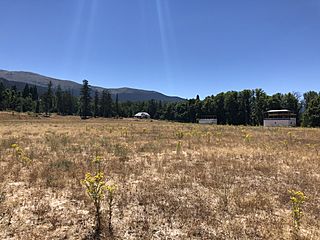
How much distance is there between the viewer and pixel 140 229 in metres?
5.36

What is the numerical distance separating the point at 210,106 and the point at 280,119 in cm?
2815

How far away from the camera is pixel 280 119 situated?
64875 mm

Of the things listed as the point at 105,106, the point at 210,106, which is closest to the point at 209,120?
the point at 210,106

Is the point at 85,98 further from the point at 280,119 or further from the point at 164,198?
the point at 164,198

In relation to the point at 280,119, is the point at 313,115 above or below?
above

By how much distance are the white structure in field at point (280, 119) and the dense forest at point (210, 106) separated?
3.08 metres

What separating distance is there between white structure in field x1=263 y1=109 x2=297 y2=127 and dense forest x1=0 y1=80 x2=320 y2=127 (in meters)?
3.08

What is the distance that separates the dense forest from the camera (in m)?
79.6

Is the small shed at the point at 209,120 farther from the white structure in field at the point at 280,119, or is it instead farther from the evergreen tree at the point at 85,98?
the evergreen tree at the point at 85,98

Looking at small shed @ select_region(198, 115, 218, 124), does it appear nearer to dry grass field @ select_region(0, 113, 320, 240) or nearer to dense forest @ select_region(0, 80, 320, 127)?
dense forest @ select_region(0, 80, 320, 127)

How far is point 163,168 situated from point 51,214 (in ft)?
17.0

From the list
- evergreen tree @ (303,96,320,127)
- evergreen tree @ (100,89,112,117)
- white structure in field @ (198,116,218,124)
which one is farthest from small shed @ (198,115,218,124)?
evergreen tree @ (100,89,112,117)

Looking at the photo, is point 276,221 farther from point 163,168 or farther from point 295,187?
point 163,168

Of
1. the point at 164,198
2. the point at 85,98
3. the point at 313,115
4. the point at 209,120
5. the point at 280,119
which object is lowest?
the point at 164,198
